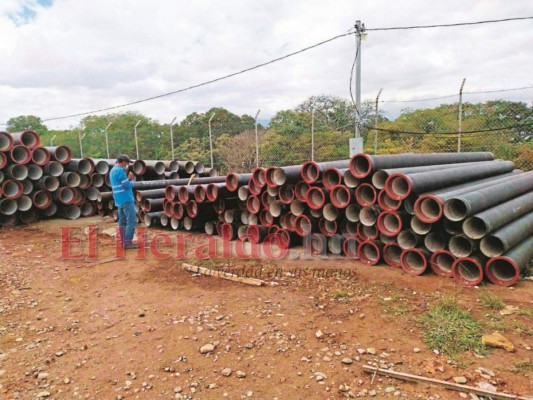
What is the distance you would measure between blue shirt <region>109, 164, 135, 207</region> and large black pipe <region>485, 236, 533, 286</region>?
19.0ft

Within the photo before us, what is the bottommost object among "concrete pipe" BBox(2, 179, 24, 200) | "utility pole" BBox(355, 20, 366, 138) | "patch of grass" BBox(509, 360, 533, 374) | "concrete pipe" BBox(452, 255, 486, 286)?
"patch of grass" BBox(509, 360, 533, 374)

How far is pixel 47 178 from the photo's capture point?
9.73 meters

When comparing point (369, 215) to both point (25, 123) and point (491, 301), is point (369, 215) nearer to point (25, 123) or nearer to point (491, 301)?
point (491, 301)

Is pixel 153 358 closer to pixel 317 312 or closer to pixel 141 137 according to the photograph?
pixel 317 312

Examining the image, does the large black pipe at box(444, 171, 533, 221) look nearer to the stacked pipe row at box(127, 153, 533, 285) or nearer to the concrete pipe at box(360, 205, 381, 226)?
the stacked pipe row at box(127, 153, 533, 285)

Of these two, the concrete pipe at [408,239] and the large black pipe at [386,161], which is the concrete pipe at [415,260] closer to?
the concrete pipe at [408,239]

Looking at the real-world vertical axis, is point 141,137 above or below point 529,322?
above

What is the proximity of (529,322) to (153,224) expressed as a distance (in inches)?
276

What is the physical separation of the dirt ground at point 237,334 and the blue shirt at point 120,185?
1.77 m

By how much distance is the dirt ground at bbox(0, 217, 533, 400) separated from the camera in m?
2.78

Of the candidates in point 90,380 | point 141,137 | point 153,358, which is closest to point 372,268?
point 153,358

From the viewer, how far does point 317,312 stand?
3.95m

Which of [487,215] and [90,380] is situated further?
[487,215]

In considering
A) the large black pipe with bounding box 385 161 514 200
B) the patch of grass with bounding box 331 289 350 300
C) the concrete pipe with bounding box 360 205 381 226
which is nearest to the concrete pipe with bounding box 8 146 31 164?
the concrete pipe with bounding box 360 205 381 226
